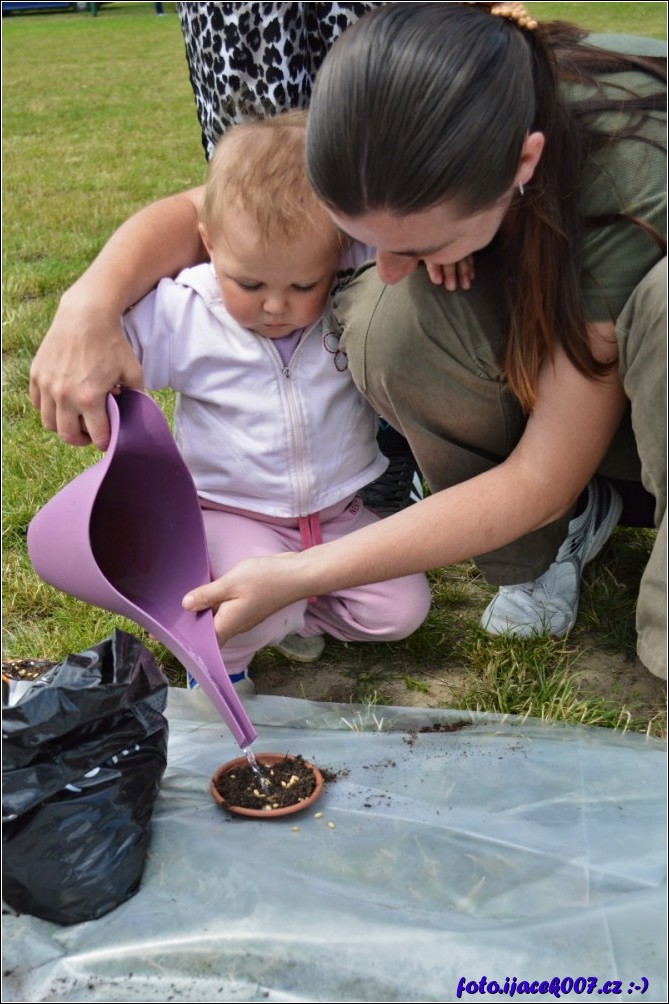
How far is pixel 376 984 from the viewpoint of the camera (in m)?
1.07

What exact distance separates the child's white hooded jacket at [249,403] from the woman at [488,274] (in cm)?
11

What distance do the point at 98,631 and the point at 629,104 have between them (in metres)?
1.11

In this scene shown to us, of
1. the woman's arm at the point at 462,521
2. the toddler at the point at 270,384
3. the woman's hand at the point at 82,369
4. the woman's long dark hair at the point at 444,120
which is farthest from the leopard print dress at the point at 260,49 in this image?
the woman's arm at the point at 462,521

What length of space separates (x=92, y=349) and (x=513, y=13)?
25.6 inches

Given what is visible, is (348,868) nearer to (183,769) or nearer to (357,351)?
(183,769)

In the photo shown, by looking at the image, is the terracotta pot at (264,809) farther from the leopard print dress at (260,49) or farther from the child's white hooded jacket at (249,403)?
the leopard print dress at (260,49)

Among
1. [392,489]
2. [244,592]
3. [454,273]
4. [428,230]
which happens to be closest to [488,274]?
[454,273]

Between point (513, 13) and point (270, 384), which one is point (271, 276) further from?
point (513, 13)

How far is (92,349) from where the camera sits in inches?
57.6

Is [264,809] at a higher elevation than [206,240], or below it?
below

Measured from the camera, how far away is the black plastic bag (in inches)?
46.2

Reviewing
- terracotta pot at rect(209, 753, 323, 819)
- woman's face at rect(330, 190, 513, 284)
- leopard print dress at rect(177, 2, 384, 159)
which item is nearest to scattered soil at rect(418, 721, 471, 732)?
terracotta pot at rect(209, 753, 323, 819)

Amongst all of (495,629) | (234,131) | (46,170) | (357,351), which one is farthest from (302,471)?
(46,170)

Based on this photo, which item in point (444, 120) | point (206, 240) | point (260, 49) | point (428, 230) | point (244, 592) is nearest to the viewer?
point (444, 120)
